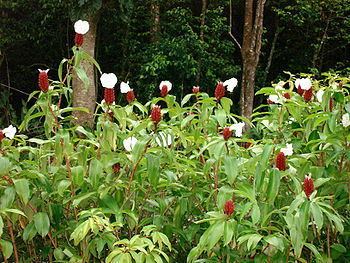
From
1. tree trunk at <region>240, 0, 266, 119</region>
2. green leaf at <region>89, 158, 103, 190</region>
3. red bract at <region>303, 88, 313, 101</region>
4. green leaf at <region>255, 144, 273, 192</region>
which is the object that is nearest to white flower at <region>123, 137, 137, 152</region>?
green leaf at <region>89, 158, 103, 190</region>

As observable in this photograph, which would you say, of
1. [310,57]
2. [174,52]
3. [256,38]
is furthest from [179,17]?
[310,57]

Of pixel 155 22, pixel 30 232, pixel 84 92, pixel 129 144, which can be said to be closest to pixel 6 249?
pixel 30 232

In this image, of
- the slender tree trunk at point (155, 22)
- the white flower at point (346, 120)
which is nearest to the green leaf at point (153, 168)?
the white flower at point (346, 120)

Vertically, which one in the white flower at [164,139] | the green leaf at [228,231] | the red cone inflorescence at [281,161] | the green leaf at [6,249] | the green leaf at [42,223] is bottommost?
the green leaf at [6,249]

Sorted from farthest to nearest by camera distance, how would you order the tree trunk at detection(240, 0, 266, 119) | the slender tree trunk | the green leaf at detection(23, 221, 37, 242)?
the slender tree trunk < the tree trunk at detection(240, 0, 266, 119) < the green leaf at detection(23, 221, 37, 242)

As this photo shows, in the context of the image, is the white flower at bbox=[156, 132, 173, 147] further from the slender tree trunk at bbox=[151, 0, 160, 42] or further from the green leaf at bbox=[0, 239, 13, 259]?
the slender tree trunk at bbox=[151, 0, 160, 42]

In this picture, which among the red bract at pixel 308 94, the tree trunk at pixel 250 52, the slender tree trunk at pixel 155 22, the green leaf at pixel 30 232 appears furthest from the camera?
the slender tree trunk at pixel 155 22

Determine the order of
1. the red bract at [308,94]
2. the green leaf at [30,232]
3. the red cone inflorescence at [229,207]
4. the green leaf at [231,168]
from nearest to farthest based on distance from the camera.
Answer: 1. the red cone inflorescence at [229,207]
2. the green leaf at [231,168]
3. the green leaf at [30,232]
4. the red bract at [308,94]

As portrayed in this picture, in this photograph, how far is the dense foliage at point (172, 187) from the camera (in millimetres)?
1828

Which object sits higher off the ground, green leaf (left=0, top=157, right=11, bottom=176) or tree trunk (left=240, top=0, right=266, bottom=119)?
green leaf (left=0, top=157, right=11, bottom=176)

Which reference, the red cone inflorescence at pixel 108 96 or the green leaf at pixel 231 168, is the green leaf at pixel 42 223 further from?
the green leaf at pixel 231 168

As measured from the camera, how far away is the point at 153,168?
1894 millimetres

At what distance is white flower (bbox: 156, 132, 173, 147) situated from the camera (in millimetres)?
1904

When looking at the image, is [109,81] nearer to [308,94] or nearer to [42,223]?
[42,223]
